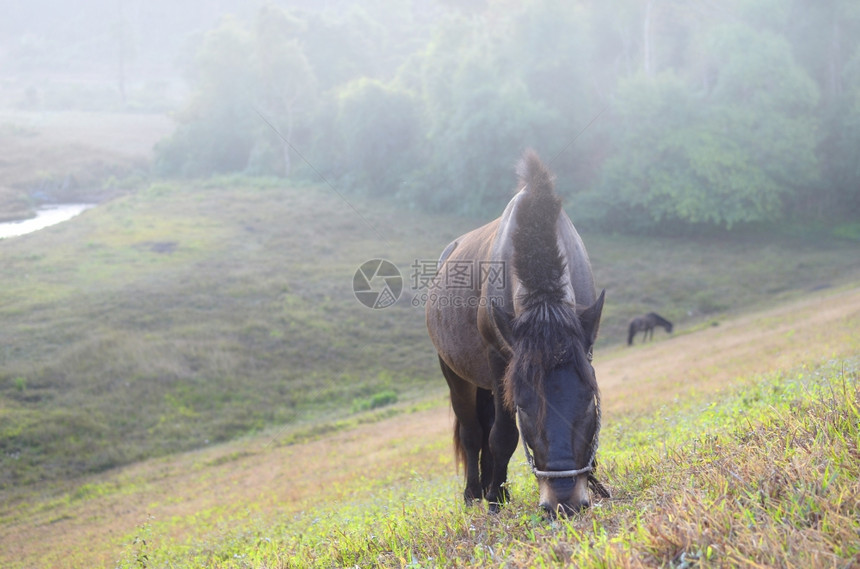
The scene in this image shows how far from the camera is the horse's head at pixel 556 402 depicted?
3.63 m

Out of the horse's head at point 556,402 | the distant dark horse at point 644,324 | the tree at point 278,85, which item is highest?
the tree at point 278,85

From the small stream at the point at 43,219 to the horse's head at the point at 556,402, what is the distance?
32.1 metres

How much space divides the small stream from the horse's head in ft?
105

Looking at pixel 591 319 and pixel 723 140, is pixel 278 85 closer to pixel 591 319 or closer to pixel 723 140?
pixel 723 140

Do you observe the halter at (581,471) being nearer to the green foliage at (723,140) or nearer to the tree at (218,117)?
the green foliage at (723,140)

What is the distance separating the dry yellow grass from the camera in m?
10.1

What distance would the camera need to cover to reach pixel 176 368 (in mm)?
20016

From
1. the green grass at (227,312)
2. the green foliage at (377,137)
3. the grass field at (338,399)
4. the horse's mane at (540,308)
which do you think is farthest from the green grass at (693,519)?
the green foliage at (377,137)

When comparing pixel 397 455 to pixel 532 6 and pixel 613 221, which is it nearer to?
pixel 613 221

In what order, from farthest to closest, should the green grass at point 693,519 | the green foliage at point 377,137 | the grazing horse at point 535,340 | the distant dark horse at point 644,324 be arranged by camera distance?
1. the green foliage at point 377,137
2. the distant dark horse at point 644,324
3. the grazing horse at point 535,340
4. the green grass at point 693,519

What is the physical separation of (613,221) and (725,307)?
14.1 meters

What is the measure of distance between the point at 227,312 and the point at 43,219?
56.2 feet

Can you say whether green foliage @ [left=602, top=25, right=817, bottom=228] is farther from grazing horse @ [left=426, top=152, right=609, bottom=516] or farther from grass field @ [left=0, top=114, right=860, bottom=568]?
grazing horse @ [left=426, top=152, right=609, bottom=516]

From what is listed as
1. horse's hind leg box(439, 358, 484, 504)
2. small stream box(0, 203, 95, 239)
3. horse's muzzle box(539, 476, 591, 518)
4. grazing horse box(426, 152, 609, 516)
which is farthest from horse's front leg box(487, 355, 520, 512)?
small stream box(0, 203, 95, 239)
